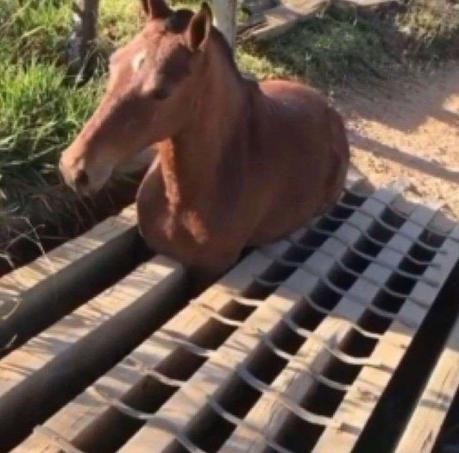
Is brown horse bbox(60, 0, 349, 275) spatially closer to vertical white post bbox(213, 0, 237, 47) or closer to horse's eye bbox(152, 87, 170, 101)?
horse's eye bbox(152, 87, 170, 101)

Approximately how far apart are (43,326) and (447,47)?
16.9 feet

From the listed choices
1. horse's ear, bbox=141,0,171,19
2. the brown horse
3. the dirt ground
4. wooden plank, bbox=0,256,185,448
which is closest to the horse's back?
the brown horse

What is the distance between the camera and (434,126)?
6.56m

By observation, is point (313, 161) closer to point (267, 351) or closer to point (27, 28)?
point (267, 351)

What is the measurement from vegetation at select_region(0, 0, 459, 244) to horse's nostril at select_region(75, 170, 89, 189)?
0.68 metres

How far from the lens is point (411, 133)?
20.9ft

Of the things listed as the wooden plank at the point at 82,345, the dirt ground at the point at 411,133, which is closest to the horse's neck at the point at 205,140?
the wooden plank at the point at 82,345

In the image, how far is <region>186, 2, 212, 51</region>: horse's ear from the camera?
10.4 feet

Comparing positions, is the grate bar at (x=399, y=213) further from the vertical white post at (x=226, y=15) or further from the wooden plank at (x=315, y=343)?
the vertical white post at (x=226, y=15)

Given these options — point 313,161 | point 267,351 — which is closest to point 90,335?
point 267,351

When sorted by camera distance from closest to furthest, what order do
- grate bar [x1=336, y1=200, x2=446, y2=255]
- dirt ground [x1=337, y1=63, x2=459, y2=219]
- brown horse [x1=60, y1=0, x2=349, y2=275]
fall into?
brown horse [x1=60, y1=0, x2=349, y2=275], grate bar [x1=336, y1=200, x2=446, y2=255], dirt ground [x1=337, y1=63, x2=459, y2=219]

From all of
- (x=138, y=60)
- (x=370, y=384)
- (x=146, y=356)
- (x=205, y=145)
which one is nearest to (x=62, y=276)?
(x=146, y=356)

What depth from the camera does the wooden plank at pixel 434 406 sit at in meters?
3.20

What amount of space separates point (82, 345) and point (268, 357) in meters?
0.66
